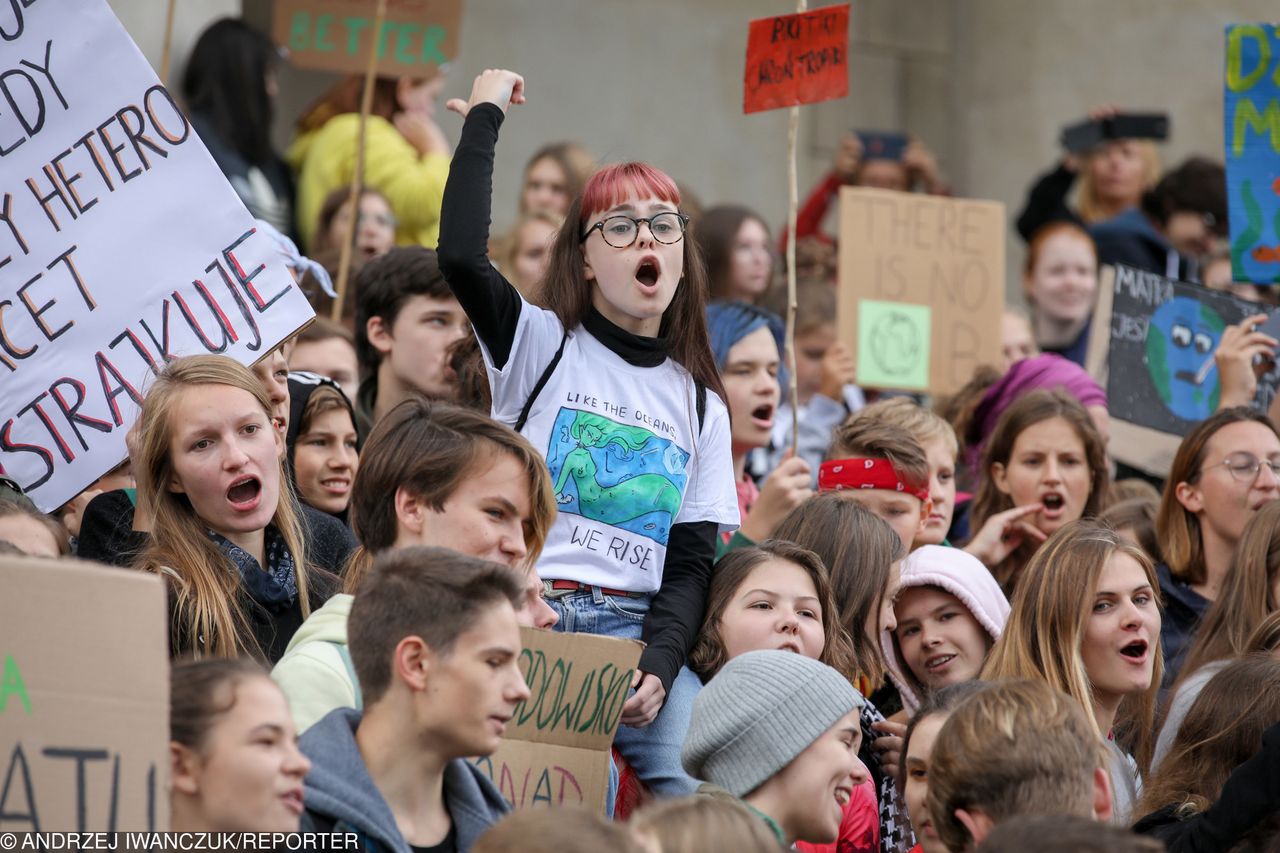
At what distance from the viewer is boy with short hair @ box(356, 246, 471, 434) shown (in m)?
6.20

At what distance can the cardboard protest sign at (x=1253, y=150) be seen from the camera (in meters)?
7.34

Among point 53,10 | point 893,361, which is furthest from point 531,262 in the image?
point 53,10

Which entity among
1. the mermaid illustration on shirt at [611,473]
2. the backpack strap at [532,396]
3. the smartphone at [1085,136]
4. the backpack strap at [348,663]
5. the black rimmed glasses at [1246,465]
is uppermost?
the smartphone at [1085,136]

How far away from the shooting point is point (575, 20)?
1255 cm

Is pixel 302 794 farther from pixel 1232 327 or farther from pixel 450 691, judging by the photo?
pixel 1232 327

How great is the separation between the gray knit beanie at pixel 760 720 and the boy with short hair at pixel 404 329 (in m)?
2.18

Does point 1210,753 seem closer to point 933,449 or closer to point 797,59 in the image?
point 933,449

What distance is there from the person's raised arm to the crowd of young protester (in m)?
0.01

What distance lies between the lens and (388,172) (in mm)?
8805

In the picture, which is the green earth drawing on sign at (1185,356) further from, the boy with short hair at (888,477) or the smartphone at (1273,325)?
the boy with short hair at (888,477)

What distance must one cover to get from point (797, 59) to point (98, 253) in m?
2.39

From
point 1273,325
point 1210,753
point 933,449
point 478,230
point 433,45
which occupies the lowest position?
point 1210,753


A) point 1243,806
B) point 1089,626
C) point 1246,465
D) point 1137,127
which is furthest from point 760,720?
point 1137,127

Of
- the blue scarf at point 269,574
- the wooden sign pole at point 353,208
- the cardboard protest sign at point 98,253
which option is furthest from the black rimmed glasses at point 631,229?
the wooden sign pole at point 353,208
